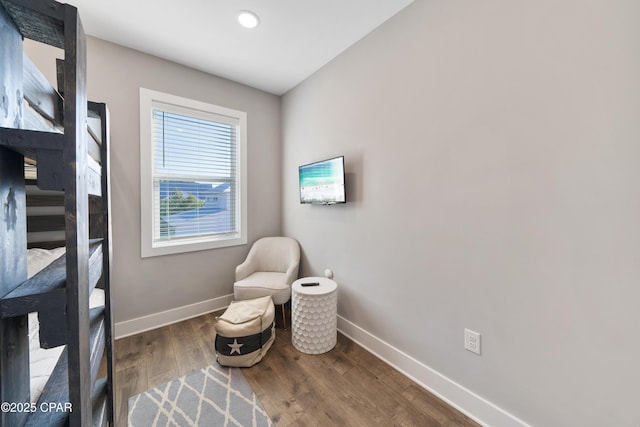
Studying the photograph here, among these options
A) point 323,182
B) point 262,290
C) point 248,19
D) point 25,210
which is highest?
point 248,19

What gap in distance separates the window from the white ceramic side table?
4.02ft

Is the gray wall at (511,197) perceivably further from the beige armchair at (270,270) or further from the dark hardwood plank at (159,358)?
the dark hardwood plank at (159,358)

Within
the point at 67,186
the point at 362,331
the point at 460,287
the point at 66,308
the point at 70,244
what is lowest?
the point at 362,331

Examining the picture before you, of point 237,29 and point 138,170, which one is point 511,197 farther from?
point 138,170

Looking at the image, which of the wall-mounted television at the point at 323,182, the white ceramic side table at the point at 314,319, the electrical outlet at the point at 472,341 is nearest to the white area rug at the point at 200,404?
the white ceramic side table at the point at 314,319

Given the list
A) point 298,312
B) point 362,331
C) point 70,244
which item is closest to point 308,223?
point 298,312

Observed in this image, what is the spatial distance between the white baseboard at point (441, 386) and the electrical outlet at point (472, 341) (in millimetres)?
255

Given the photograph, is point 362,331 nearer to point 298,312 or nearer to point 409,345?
point 409,345

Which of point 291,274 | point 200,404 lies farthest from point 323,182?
point 200,404

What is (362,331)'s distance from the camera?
2072mm

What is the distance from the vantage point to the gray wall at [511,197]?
3.25ft

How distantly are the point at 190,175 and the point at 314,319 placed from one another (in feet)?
6.36

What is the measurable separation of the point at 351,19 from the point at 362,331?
2491 millimetres

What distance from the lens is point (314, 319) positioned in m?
1.94
